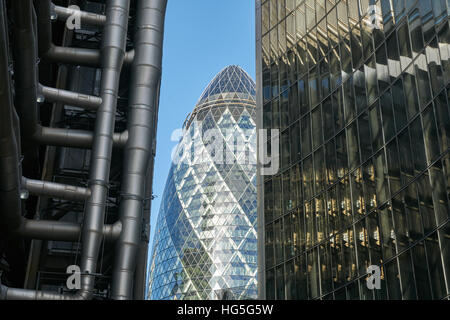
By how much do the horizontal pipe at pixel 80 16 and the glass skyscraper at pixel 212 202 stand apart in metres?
71.6

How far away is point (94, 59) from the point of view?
39844 millimetres

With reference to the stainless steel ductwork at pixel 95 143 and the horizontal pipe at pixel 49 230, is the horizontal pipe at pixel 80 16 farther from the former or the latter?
the horizontal pipe at pixel 49 230

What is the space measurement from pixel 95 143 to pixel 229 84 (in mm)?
85300

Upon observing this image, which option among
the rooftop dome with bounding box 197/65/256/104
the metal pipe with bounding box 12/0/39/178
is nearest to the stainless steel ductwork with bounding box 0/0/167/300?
the metal pipe with bounding box 12/0/39/178

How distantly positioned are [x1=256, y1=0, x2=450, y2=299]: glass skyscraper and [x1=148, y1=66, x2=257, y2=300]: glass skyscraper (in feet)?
225

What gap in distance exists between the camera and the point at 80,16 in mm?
39812

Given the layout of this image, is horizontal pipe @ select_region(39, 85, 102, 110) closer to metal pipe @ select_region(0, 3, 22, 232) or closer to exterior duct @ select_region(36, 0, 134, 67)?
exterior duct @ select_region(36, 0, 134, 67)

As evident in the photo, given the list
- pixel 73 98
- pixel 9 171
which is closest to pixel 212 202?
pixel 73 98

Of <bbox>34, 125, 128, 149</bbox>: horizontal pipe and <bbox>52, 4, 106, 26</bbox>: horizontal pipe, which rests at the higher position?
<bbox>52, 4, 106, 26</bbox>: horizontal pipe

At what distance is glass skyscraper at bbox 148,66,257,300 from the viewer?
109m

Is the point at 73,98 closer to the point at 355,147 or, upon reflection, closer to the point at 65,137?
the point at 65,137
